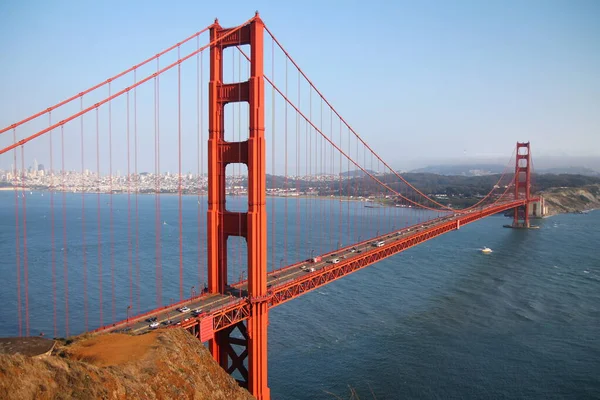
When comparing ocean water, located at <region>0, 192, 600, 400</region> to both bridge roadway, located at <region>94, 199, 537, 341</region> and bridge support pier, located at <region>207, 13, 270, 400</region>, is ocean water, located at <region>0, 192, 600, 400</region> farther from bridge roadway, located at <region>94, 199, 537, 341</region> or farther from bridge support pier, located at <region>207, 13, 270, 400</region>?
bridge roadway, located at <region>94, 199, 537, 341</region>

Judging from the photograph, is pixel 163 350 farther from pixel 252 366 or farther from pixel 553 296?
pixel 553 296

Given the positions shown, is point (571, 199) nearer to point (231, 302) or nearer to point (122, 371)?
point (231, 302)

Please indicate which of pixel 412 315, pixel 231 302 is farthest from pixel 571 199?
pixel 231 302

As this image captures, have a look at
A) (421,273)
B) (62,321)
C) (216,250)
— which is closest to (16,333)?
(62,321)

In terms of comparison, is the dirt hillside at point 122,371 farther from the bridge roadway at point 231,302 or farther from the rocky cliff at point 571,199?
the rocky cliff at point 571,199

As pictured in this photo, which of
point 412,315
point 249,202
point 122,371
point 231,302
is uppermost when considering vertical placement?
point 249,202

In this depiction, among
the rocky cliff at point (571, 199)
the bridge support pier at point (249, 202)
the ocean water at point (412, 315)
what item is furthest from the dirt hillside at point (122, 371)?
the rocky cliff at point (571, 199)
